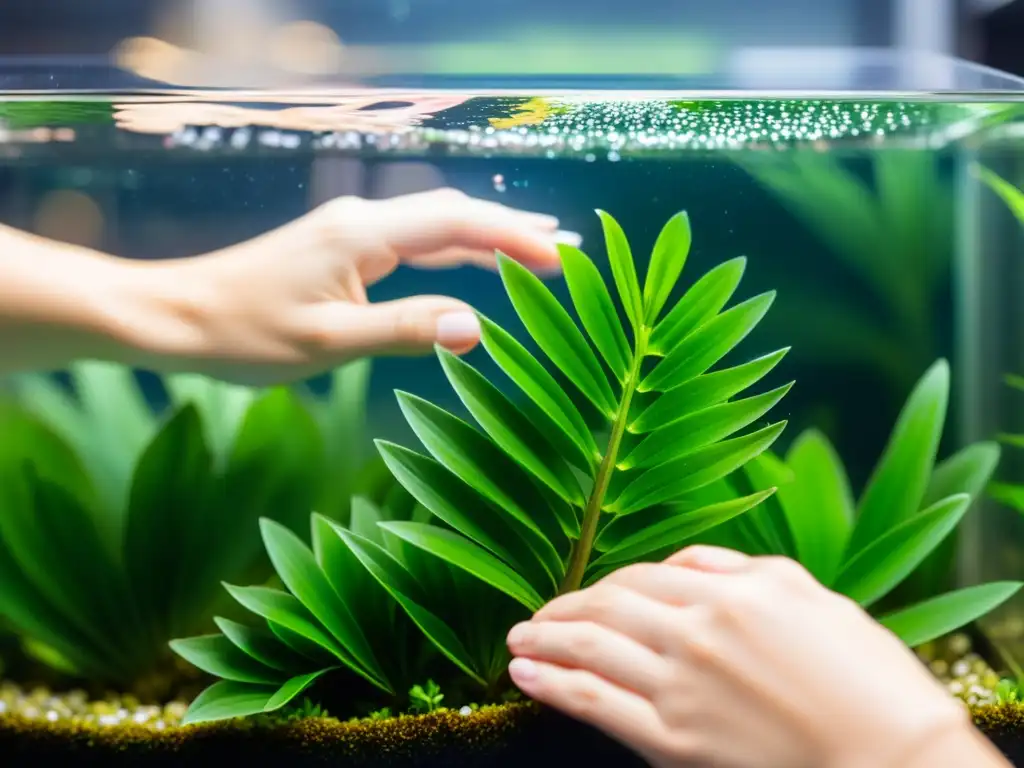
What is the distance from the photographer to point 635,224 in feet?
2.12

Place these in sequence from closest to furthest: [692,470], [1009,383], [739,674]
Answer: [739,674] → [692,470] → [1009,383]

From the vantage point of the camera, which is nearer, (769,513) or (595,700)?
(595,700)

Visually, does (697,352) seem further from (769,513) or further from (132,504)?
(132,504)

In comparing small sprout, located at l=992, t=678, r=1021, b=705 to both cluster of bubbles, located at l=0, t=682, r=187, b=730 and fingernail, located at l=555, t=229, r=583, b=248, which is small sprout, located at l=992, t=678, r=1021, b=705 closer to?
fingernail, located at l=555, t=229, r=583, b=248

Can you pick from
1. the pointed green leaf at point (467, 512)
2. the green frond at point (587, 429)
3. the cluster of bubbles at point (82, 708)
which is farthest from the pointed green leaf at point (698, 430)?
the cluster of bubbles at point (82, 708)

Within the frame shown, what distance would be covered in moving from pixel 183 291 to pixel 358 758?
41 centimetres

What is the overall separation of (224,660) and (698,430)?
419mm

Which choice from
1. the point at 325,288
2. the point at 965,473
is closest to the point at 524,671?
the point at 325,288

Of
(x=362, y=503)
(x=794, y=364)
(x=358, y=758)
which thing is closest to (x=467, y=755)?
(x=358, y=758)

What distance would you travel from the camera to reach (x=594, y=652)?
51cm

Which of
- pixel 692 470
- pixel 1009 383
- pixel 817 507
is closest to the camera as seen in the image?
pixel 692 470

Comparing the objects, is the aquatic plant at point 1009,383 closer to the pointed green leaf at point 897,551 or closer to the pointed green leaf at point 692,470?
the pointed green leaf at point 897,551

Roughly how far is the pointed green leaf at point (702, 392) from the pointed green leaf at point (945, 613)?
0.75ft

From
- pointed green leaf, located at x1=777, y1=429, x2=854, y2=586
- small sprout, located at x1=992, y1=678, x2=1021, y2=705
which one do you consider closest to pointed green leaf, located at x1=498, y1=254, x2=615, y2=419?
pointed green leaf, located at x1=777, y1=429, x2=854, y2=586
